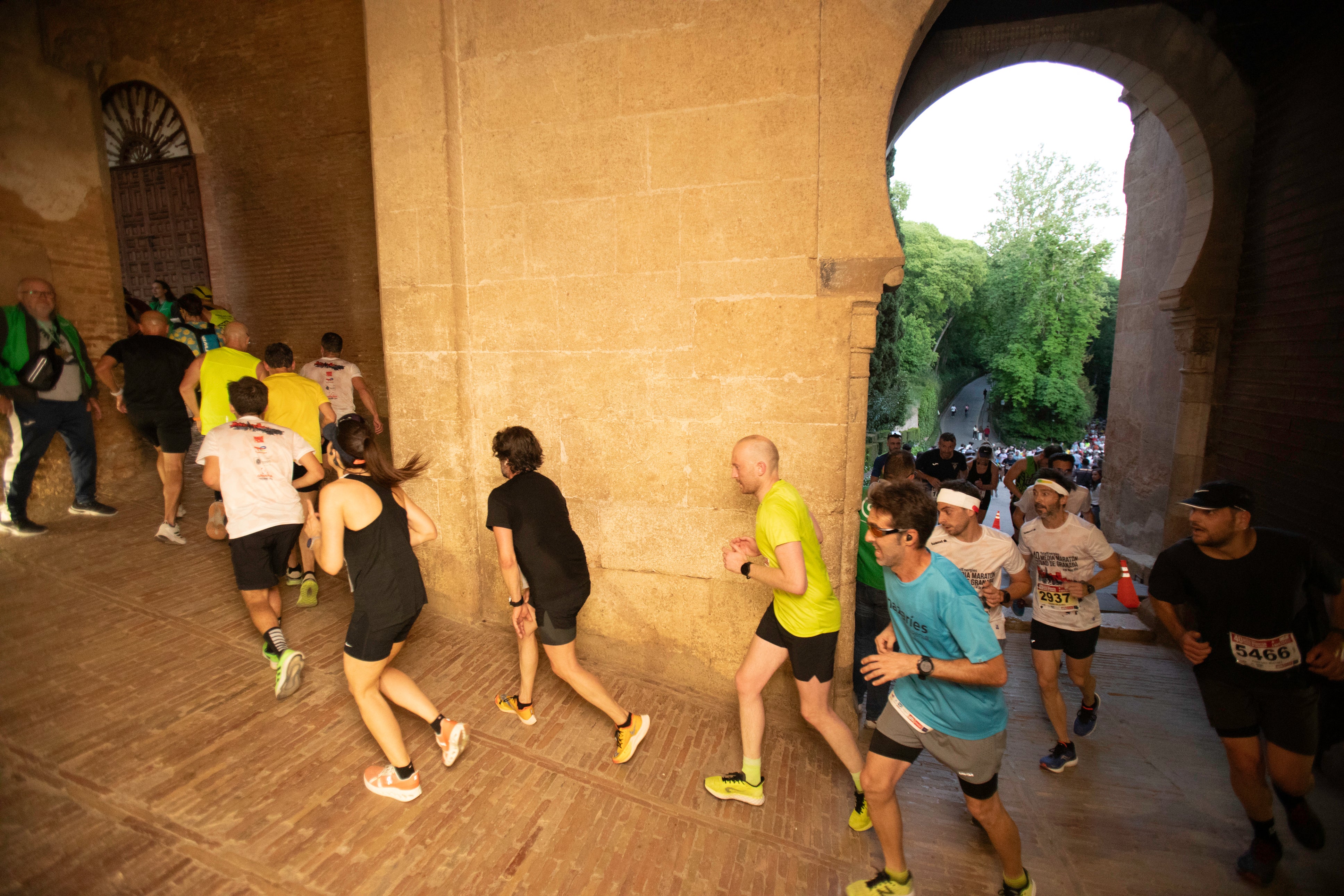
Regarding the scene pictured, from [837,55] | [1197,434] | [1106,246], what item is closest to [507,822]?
[837,55]

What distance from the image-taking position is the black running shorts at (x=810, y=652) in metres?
3.36

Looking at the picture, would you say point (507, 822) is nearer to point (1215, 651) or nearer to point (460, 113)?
point (1215, 651)

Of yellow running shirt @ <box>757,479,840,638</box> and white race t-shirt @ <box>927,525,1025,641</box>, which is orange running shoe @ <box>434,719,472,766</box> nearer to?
yellow running shirt @ <box>757,479,840,638</box>

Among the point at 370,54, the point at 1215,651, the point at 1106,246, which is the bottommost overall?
the point at 1215,651

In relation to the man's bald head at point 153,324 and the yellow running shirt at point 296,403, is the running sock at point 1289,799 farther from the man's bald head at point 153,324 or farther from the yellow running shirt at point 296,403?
the man's bald head at point 153,324

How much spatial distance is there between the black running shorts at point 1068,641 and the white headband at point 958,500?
1326 millimetres

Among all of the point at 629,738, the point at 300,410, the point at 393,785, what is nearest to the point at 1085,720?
the point at 629,738

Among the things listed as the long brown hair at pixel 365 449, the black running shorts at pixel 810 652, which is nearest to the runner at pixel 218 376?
the long brown hair at pixel 365 449

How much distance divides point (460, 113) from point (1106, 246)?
37.0 meters

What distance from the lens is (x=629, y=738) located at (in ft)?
12.4

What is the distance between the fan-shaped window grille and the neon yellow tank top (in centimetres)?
774

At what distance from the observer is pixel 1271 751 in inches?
126

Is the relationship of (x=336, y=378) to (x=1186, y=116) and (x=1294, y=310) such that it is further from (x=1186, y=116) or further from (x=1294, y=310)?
(x=1186, y=116)

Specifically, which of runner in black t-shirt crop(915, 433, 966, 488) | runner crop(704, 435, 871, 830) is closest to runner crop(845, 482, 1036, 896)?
runner crop(704, 435, 871, 830)
